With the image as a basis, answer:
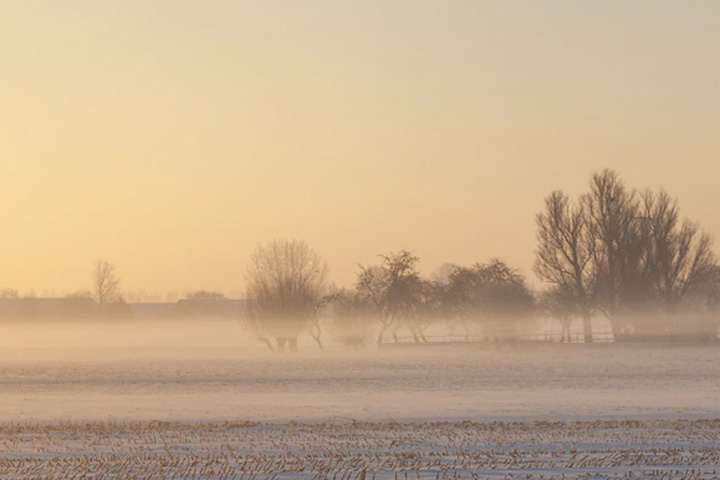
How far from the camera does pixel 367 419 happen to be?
2691cm

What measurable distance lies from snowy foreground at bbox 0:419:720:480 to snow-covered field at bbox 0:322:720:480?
48 millimetres

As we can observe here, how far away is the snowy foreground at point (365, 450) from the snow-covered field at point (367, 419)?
5cm

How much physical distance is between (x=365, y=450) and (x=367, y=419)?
7537 mm

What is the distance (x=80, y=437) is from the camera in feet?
73.3

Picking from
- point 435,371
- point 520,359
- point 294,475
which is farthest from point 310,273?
point 294,475

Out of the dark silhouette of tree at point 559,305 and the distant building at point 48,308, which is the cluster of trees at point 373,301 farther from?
the distant building at point 48,308

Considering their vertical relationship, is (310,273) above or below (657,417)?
above

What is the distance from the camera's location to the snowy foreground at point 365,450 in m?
16.5

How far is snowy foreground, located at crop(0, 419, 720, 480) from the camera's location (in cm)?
1648

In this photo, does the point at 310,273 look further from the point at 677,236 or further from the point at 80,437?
the point at 80,437

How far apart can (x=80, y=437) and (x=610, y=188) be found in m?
68.0

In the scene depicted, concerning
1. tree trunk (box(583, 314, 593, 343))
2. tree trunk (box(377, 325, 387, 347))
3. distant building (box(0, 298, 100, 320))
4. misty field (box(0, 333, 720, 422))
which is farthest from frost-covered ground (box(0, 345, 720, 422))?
distant building (box(0, 298, 100, 320))

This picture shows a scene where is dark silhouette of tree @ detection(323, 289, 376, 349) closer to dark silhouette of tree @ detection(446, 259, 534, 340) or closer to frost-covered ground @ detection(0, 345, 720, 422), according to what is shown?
dark silhouette of tree @ detection(446, 259, 534, 340)

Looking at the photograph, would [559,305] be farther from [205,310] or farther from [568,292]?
[205,310]
